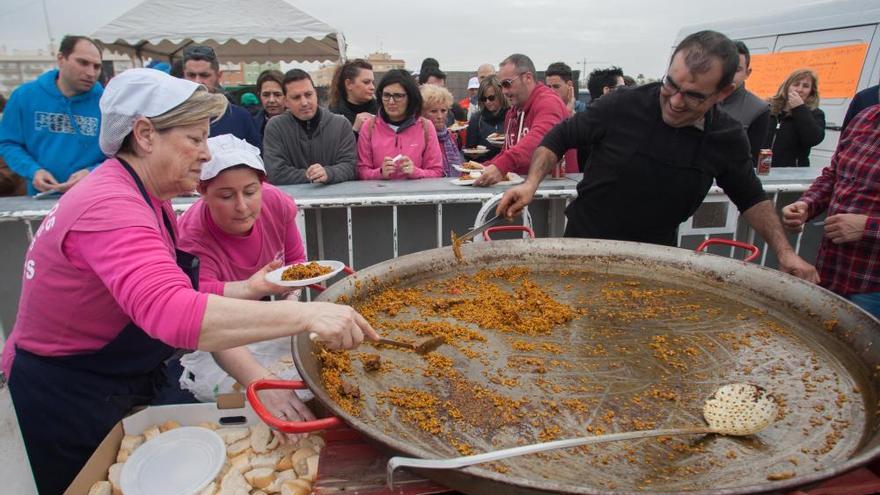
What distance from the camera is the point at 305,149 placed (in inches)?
159

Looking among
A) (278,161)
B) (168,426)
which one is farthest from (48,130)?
(168,426)

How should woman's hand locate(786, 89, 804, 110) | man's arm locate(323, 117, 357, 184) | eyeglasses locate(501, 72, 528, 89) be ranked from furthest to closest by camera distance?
woman's hand locate(786, 89, 804, 110), eyeglasses locate(501, 72, 528, 89), man's arm locate(323, 117, 357, 184)

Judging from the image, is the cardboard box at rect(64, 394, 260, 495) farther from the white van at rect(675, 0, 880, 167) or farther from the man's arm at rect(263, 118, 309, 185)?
the white van at rect(675, 0, 880, 167)

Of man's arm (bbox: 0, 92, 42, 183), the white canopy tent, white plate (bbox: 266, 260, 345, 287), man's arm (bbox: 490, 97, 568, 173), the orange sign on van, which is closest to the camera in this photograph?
white plate (bbox: 266, 260, 345, 287)

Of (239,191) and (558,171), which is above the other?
(239,191)

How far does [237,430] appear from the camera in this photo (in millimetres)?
1430

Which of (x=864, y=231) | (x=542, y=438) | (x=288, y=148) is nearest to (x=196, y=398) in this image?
(x=542, y=438)

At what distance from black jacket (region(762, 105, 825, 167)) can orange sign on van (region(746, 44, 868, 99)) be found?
589 mm

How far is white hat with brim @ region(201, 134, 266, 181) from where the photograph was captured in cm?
193

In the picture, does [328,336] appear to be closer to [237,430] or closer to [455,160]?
[237,430]

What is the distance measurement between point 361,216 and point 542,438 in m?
2.70

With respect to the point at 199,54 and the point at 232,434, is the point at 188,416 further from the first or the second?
the point at 199,54

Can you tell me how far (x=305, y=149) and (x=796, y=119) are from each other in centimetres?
468

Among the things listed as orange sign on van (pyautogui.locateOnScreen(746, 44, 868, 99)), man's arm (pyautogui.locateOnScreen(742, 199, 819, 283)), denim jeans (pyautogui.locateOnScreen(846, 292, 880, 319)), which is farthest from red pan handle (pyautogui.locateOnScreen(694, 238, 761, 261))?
orange sign on van (pyautogui.locateOnScreen(746, 44, 868, 99))
